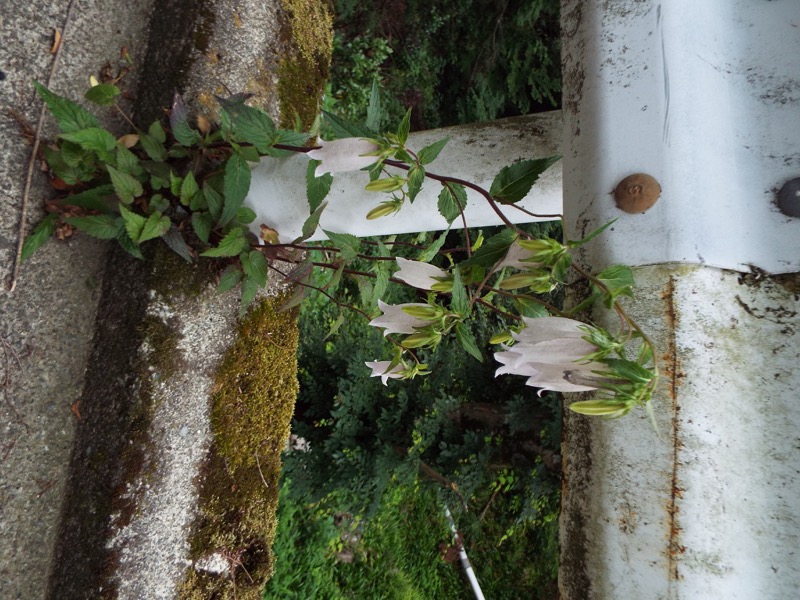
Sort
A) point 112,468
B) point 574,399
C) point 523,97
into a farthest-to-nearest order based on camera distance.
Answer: point 523,97 < point 112,468 < point 574,399

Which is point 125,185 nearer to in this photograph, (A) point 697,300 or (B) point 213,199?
(B) point 213,199

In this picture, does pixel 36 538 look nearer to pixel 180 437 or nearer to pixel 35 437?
pixel 35 437

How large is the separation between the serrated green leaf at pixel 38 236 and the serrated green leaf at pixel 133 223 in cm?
22

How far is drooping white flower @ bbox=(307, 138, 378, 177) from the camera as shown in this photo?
1198mm

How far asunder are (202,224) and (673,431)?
1.21m

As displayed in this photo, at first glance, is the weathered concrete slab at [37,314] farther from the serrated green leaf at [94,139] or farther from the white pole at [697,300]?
the white pole at [697,300]

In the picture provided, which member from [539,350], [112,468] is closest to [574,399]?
[539,350]

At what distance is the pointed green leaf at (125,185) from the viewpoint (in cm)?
141

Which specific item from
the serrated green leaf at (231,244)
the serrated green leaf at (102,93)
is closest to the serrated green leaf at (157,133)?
the serrated green leaf at (102,93)

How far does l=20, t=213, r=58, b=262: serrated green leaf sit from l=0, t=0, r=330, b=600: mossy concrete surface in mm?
36

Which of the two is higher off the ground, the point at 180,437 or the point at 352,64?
the point at 352,64

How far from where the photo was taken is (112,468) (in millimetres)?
1522

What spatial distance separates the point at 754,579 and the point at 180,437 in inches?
53.4

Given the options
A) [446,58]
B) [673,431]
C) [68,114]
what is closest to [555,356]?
[673,431]
